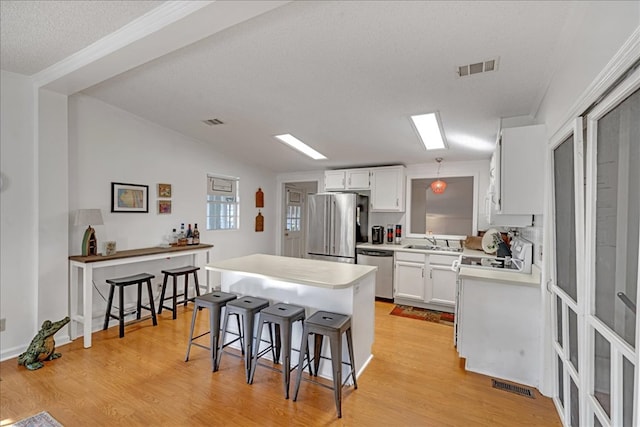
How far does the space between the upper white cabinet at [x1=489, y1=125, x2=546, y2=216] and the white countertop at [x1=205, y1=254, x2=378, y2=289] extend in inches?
52.1

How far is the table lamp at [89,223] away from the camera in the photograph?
313cm

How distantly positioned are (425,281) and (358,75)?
3.03 m

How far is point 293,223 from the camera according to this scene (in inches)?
270

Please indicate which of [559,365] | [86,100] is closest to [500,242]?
[559,365]

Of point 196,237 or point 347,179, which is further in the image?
point 347,179

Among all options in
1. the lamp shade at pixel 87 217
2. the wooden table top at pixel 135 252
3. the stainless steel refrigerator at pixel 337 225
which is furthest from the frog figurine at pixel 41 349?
the stainless steel refrigerator at pixel 337 225

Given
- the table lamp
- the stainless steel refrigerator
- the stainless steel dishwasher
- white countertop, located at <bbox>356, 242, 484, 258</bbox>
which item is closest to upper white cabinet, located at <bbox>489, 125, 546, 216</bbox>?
white countertop, located at <bbox>356, 242, 484, 258</bbox>

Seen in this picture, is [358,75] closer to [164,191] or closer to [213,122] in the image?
[213,122]

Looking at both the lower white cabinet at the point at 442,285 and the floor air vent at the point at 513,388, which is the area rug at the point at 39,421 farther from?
the lower white cabinet at the point at 442,285

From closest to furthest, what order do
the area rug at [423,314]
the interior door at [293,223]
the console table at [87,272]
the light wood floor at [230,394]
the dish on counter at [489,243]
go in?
the light wood floor at [230,394] → the console table at [87,272] → the dish on counter at [489,243] → the area rug at [423,314] → the interior door at [293,223]

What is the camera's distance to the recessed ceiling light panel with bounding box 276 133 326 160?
435 centimetres

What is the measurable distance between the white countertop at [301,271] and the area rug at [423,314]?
1.66 m

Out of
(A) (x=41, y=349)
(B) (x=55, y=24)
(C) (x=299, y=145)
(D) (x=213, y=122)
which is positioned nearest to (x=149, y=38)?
(B) (x=55, y=24)

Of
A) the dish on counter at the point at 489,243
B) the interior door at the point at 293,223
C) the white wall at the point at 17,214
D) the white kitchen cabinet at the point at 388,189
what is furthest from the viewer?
the interior door at the point at 293,223
